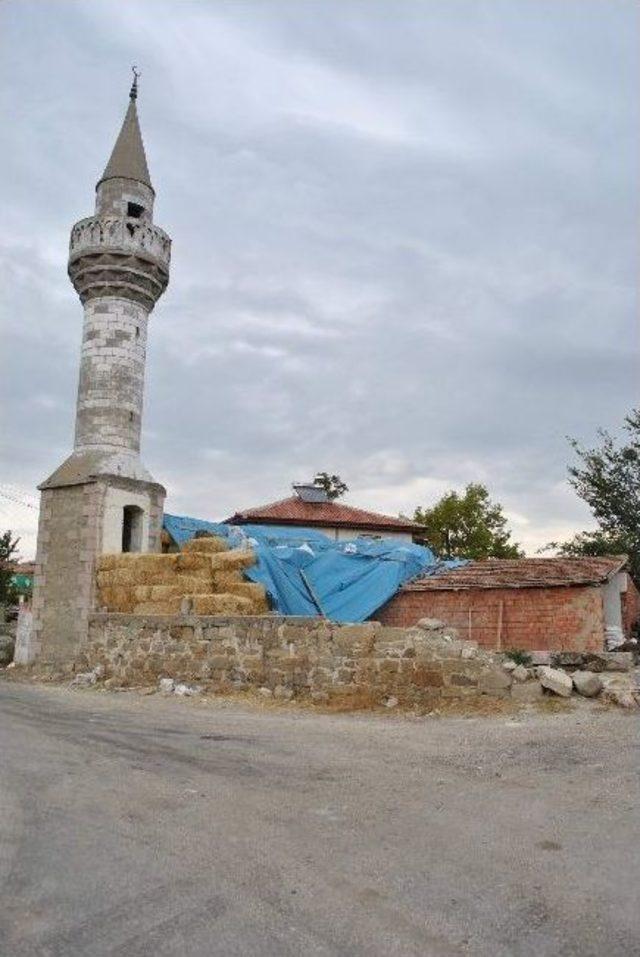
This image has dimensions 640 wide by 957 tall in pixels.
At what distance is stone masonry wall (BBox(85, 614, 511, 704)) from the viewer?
470 inches

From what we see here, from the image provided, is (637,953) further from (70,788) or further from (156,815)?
(70,788)

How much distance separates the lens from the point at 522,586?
15.6 m

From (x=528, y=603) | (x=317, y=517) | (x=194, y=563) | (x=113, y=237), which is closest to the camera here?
(x=528, y=603)

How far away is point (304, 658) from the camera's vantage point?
43.2 feet

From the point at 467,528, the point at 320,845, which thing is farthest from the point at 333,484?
the point at 320,845

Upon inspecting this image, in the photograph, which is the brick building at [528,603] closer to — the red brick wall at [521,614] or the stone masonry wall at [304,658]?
the red brick wall at [521,614]

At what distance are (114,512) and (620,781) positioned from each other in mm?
13770

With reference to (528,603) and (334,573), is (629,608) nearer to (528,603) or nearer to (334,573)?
(528,603)

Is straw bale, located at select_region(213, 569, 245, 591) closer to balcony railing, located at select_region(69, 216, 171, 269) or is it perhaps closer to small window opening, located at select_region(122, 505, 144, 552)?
small window opening, located at select_region(122, 505, 144, 552)

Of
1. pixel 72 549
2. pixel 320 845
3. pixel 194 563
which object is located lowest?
pixel 320 845

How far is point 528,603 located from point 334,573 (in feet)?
14.8

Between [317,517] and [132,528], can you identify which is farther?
[317,517]

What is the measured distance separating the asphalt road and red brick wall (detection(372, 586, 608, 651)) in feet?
18.4

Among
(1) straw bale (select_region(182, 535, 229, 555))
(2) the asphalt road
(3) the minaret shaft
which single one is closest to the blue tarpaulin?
(1) straw bale (select_region(182, 535, 229, 555))
